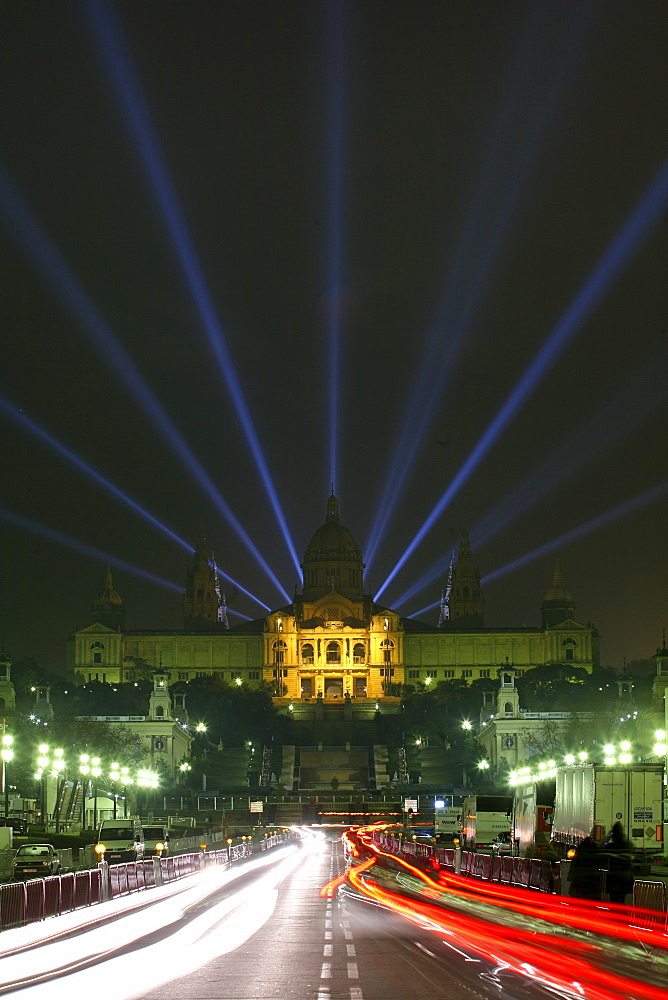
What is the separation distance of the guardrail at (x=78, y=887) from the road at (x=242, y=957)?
1.51 ft

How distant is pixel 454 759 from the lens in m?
168

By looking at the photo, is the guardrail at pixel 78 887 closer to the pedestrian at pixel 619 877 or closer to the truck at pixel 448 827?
the pedestrian at pixel 619 877

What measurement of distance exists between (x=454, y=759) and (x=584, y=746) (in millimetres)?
43292

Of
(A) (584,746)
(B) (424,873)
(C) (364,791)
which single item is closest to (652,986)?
(B) (424,873)

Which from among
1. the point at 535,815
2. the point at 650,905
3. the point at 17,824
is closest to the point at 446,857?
the point at 535,815

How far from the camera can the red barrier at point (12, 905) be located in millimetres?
25781

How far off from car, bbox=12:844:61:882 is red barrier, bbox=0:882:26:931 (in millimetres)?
11609

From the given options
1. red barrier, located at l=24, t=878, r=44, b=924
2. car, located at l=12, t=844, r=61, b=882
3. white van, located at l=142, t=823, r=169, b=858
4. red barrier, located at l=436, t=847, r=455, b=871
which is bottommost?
white van, located at l=142, t=823, r=169, b=858

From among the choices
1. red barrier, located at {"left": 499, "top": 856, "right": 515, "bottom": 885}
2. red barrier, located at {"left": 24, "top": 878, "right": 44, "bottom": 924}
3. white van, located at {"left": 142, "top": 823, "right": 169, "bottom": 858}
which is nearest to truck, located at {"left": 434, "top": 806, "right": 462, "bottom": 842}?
white van, located at {"left": 142, "top": 823, "right": 169, "bottom": 858}

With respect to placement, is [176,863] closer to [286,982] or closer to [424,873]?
[424,873]

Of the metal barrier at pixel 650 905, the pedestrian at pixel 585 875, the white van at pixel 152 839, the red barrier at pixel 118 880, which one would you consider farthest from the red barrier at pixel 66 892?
the white van at pixel 152 839

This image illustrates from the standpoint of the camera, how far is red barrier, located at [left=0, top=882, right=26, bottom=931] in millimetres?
25781

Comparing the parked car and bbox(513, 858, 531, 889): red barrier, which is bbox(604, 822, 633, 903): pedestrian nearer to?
bbox(513, 858, 531, 889): red barrier

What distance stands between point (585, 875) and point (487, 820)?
89.1ft
